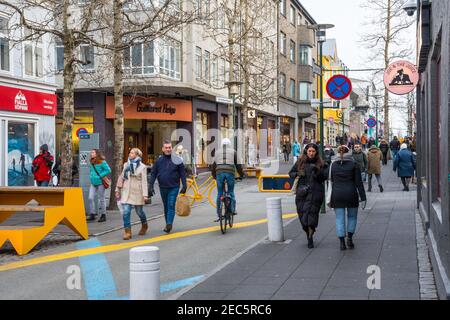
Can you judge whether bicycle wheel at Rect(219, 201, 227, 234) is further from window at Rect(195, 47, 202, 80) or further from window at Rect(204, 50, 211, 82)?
window at Rect(204, 50, 211, 82)

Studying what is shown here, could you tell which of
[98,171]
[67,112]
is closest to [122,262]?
[98,171]

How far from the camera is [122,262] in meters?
9.51

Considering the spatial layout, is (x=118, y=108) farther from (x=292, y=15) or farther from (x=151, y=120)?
(x=292, y=15)

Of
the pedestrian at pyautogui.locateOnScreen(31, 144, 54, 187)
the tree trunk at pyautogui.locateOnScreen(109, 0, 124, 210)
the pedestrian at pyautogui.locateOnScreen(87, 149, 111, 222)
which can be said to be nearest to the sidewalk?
the pedestrian at pyautogui.locateOnScreen(87, 149, 111, 222)

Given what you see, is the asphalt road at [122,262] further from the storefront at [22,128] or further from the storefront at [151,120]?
the storefront at [151,120]

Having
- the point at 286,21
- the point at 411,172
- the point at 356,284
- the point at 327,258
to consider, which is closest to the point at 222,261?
the point at 327,258

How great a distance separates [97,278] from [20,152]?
14.9 metres

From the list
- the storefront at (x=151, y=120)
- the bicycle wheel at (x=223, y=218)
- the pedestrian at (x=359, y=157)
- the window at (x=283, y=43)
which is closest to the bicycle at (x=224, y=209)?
the bicycle wheel at (x=223, y=218)

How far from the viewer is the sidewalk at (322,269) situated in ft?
22.6

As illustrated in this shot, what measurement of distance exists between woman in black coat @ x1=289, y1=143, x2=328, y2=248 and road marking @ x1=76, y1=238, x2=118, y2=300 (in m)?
3.23

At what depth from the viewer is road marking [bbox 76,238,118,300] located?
731 centimetres

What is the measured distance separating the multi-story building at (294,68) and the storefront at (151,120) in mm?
19401

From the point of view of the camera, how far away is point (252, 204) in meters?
18.9
